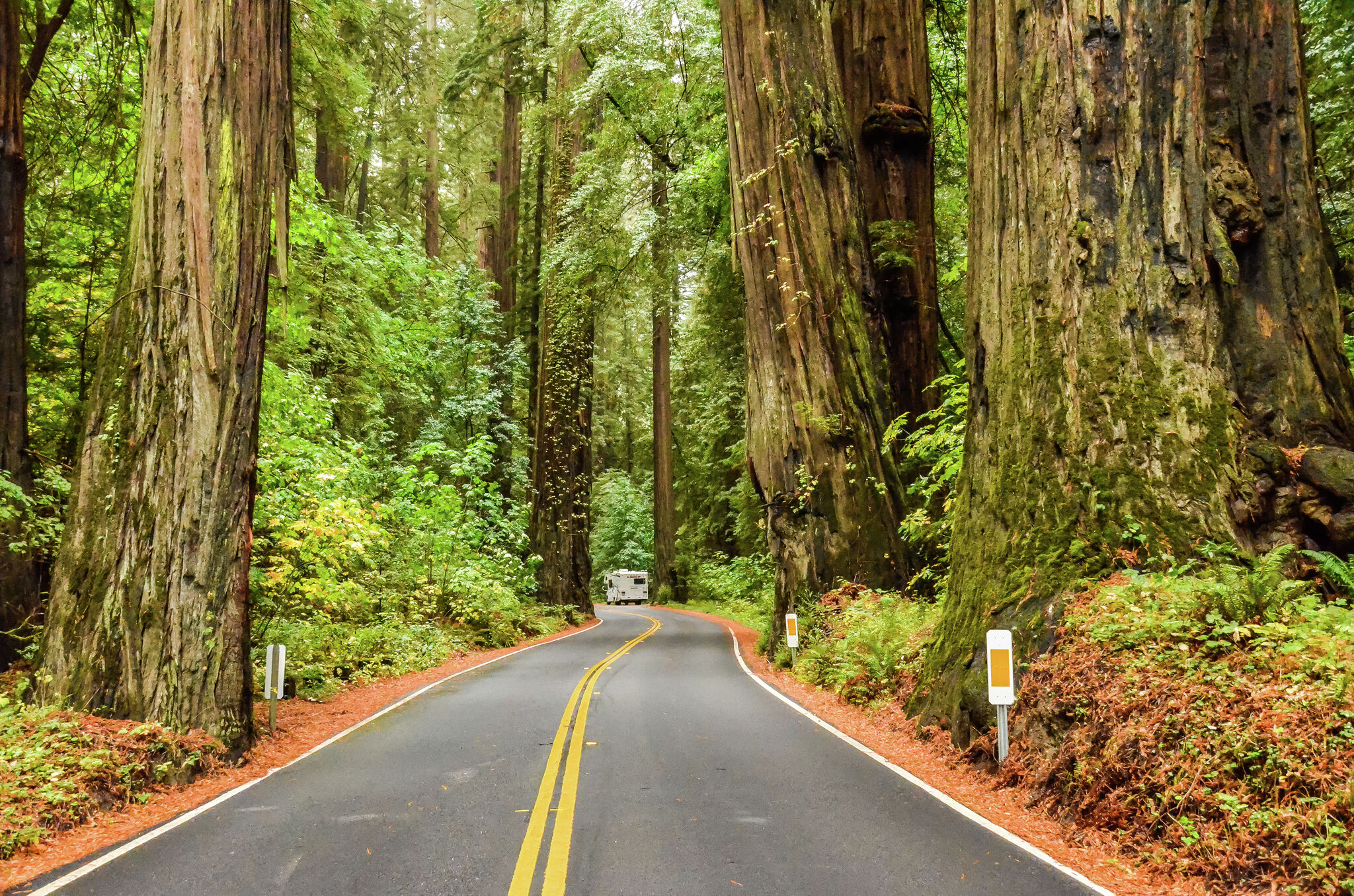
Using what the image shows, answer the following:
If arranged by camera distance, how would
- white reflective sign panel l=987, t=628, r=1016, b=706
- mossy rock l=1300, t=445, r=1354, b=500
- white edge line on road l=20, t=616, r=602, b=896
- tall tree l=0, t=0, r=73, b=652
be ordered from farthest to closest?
tall tree l=0, t=0, r=73, b=652 < white reflective sign panel l=987, t=628, r=1016, b=706 < mossy rock l=1300, t=445, r=1354, b=500 < white edge line on road l=20, t=616, r=602, b=896

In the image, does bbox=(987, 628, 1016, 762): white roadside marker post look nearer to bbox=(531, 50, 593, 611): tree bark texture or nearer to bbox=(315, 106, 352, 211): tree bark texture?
bbox=(315, 106, 352, 211): tree bark texture

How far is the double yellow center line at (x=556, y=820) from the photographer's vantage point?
4.25m

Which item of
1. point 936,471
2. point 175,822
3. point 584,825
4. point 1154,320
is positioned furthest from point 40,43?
point 1154,320

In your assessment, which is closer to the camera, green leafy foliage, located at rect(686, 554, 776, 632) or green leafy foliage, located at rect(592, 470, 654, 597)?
green leafy foliage, located at rect(686, 554, 776, 632)

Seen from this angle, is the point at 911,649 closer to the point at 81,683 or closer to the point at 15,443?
the point at 81,683

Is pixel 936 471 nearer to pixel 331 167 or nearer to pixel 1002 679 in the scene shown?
pixel 1002 679

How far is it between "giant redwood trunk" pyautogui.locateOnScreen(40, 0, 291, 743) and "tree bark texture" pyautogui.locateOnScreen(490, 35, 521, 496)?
17528 millimetres

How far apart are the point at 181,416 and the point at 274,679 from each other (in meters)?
2.83

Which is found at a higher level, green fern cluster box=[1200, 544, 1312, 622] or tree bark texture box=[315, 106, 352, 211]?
tree bark texture box=[315, 106, 352, 211]

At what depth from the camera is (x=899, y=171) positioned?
15336 millimetres

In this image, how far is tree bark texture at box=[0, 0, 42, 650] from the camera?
8484 mm

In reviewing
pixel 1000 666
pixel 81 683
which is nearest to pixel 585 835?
pixel 1000 666

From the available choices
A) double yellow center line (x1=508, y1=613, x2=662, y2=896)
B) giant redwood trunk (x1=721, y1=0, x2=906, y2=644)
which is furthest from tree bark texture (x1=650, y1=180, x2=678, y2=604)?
double yellow center line (x1=508, y1=613, x2=662, y2=896)

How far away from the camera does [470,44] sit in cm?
2478
